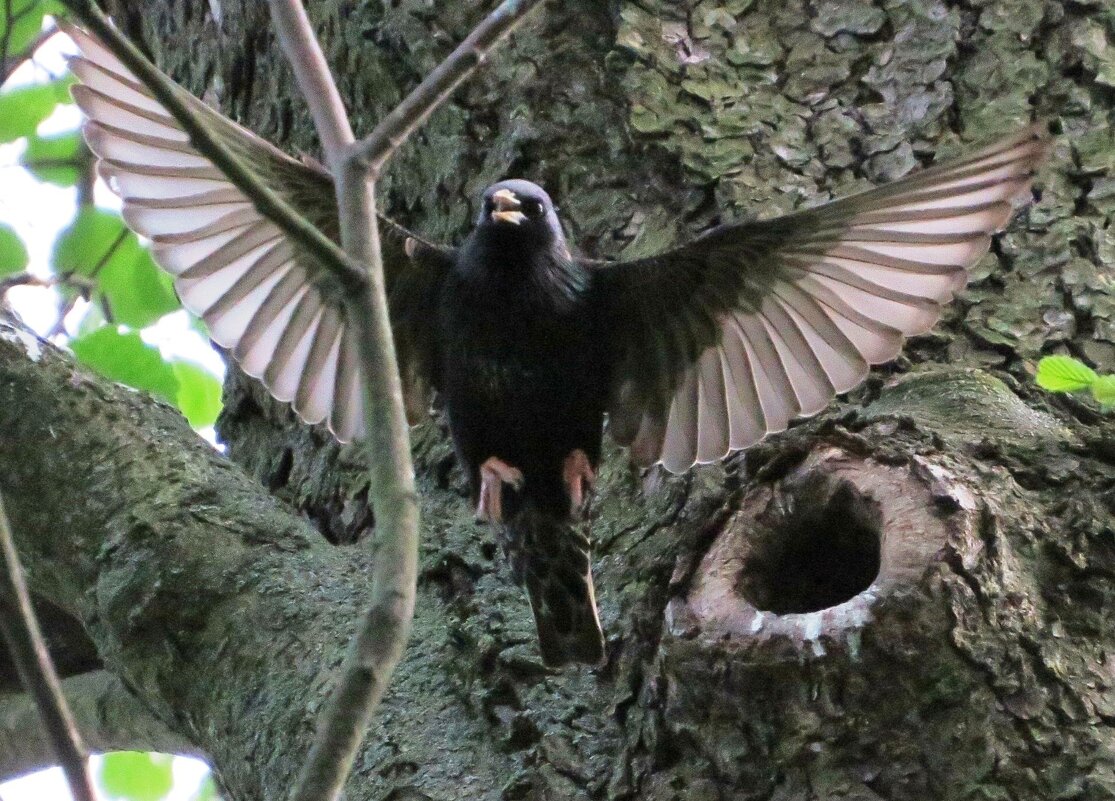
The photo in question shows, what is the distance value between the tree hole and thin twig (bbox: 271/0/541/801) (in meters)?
0.85

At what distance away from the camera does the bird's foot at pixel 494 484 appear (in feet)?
8.68

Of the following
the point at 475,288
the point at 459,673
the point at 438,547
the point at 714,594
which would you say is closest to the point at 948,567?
the point at 714,594

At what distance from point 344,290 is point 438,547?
1.12m

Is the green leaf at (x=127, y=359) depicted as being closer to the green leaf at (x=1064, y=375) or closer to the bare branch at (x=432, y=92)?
the bare branch at (x=432, y=92)

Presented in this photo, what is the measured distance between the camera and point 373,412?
1.43 metres

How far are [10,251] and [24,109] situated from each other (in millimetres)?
473

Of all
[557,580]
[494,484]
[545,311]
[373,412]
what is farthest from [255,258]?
[373,412]

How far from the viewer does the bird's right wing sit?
2.80 meters

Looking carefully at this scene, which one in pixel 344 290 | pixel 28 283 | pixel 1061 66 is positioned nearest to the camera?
pixel 344 290

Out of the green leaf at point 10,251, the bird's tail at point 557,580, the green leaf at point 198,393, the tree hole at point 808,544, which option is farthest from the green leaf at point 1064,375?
the green leaf at point 10,251

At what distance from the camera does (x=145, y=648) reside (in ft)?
7.78

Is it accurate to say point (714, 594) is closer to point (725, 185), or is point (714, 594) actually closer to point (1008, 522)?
point (1008, 522)

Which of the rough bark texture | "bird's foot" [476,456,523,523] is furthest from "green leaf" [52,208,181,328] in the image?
"bird's foot" [476,456,523,523]

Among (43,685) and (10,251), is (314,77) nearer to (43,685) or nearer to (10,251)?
(43,685)
